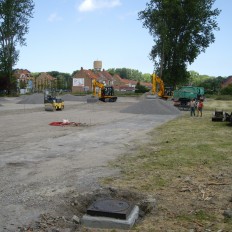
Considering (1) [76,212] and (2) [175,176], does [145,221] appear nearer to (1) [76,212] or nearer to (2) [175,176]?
(1) [76,212]

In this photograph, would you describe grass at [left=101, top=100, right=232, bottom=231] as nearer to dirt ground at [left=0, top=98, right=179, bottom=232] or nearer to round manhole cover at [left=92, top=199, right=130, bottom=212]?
round manhole cover at [left=92, top=199, right=130, bottom=212]

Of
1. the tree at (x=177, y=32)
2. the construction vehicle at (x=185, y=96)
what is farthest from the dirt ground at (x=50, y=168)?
the tree at (x=177, y=32)

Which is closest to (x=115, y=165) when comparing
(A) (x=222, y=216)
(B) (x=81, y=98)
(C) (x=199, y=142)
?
(A) (x=222, y=216)

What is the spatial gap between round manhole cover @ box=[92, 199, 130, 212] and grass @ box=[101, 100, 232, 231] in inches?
19.7

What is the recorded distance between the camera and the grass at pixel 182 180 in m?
5.94

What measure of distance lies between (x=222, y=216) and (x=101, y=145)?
26.3ft

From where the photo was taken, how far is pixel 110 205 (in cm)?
636

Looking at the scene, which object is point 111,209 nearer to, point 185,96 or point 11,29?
point 185,96

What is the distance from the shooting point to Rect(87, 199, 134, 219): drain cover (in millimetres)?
5895

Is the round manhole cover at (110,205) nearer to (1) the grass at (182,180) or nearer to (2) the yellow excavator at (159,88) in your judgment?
(1) the grass at (182,180)

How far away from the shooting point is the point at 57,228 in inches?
220

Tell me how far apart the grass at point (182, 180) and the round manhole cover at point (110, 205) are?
0.50 metres

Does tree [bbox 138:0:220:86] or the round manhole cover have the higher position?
tree [bbox 138:0:220:86]

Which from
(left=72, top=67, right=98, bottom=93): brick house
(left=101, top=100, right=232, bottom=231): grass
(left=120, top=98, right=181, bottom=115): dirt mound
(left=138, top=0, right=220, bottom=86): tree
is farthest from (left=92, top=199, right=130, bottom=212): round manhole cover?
(left=72, top=67, right=98, bottom=93): brick house
